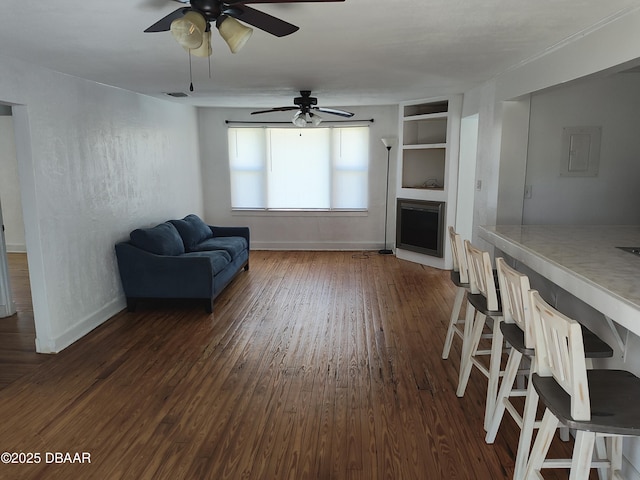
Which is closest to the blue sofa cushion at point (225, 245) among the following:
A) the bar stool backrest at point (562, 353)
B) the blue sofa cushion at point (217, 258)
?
the blue sofa cushion at point (217, 258)

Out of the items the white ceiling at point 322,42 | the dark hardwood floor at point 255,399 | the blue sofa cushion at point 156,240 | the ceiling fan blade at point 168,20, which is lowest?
the dark hardwood floor at point 255,399

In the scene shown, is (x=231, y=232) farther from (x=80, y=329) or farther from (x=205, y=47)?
(x=205, y=47)

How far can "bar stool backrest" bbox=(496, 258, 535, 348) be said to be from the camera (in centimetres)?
204

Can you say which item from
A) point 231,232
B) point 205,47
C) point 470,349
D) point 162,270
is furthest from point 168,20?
point 231,232

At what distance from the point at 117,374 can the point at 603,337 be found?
326cm

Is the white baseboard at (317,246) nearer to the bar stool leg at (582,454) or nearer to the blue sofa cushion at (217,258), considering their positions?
the blue sofa cushion at (217,258)

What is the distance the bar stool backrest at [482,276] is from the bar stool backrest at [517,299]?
0.17m

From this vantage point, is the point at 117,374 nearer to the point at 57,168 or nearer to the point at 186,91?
the point at 57,168

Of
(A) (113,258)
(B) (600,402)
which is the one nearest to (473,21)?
(B) (600,402)

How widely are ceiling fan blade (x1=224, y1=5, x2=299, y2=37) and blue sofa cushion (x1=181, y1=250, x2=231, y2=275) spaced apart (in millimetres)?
2977

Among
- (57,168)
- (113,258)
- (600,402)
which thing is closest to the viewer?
(600,402)

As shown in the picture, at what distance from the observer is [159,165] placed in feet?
19.3

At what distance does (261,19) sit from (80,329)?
3408mm

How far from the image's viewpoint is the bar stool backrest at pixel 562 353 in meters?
1.56
